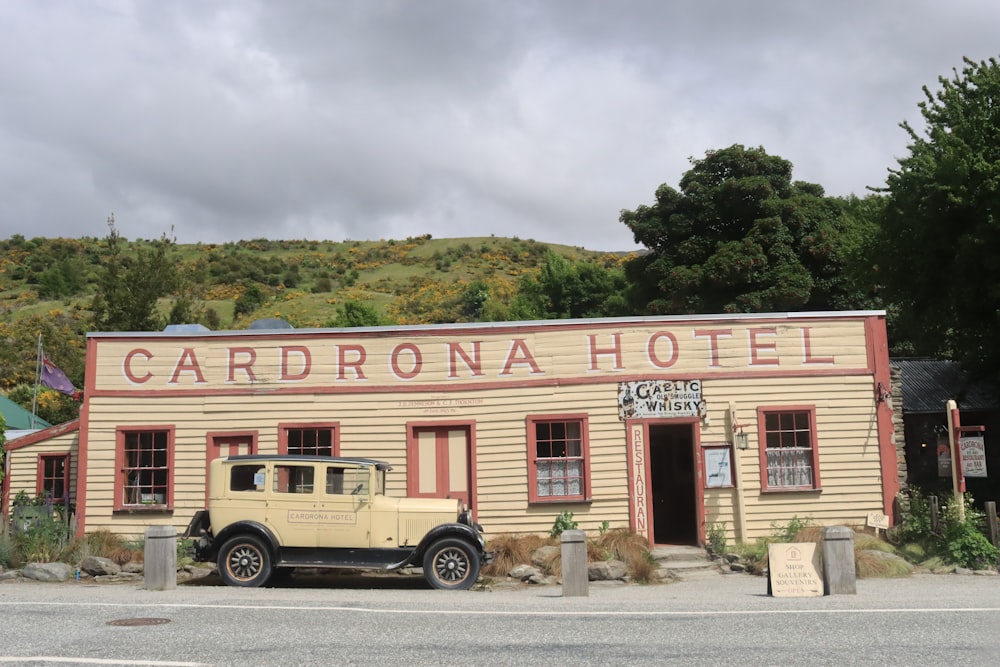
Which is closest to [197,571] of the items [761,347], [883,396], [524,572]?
[524,572]

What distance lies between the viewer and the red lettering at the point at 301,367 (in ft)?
60.4

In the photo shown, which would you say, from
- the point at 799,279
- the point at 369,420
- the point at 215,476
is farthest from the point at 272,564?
the point at 799,279

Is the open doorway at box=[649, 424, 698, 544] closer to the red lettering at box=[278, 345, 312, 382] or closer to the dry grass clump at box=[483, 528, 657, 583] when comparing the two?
the dry grass clump at box=[483, 528, 657, 583]

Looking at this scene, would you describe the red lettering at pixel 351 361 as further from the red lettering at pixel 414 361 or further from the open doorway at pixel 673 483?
the open doorway at pixel 673 483

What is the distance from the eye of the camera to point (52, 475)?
20.3 metres

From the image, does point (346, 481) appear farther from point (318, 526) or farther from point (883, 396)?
point (883, 396)

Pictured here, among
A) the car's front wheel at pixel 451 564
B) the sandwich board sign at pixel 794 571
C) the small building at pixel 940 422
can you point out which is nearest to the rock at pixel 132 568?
the car's front wheel at pixel 451 564

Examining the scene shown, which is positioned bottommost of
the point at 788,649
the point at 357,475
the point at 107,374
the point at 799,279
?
the point at 788,649

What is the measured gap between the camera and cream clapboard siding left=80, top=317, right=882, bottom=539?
17750mm

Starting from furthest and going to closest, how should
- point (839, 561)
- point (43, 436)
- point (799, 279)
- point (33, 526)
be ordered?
1. point (799, 279)
2. point (43, 436)
3. point (33, 526)
4. point (839, 561)

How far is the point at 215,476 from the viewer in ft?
47.4

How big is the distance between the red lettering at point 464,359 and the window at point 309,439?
259cm

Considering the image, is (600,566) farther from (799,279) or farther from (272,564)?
(799,279)

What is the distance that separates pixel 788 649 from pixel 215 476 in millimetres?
9204
